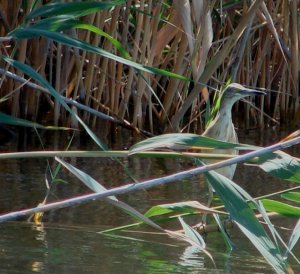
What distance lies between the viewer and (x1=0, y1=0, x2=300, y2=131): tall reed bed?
5.72 meters

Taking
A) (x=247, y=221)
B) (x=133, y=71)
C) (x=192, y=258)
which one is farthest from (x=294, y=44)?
(x=247, y=221)

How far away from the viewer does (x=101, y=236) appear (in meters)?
4.04

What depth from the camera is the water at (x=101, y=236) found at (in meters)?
3.51

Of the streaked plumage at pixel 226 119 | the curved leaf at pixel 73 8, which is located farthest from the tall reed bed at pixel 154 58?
the curved leaf at pixel 73 8

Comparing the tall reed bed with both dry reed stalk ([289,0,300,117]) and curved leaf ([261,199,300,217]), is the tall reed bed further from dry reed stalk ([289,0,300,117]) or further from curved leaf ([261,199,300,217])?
curved leaf ([261,199,300,217])

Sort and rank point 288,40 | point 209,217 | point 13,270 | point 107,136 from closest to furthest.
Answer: point 13,270, point 209,217, point 107,136, point 288,40

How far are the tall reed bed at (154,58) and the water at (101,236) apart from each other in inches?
21.1

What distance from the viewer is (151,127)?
648 cm

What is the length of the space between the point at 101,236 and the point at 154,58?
8.61 ft

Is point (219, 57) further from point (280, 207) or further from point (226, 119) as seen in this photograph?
point (280, 207)

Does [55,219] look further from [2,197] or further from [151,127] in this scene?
[151,127]

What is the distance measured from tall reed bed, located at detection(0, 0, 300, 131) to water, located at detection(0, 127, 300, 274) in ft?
1.76

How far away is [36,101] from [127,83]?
0.69 meters

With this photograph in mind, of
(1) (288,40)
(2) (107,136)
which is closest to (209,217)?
(2) (107,136)
